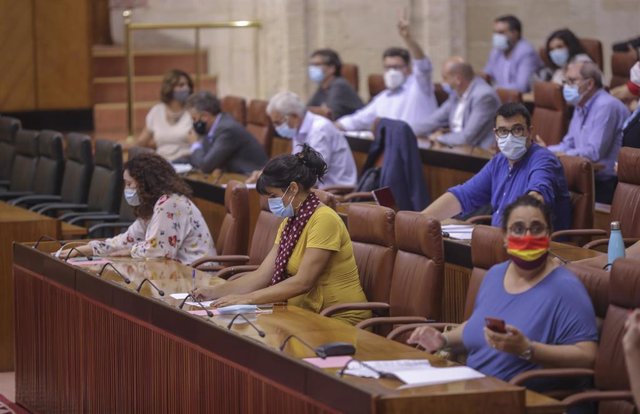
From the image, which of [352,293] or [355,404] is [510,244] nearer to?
[355,404]

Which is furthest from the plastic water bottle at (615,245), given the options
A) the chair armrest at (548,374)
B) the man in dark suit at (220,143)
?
the man in dark suit at (220,143)

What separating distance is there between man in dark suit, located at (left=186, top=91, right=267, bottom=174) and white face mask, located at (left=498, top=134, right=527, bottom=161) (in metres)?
3.17

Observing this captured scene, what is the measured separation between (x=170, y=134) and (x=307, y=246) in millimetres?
5051

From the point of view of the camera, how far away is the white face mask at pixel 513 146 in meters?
6.04

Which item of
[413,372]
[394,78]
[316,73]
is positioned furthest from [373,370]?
[316,73]

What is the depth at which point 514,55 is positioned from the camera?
1189 centimetres

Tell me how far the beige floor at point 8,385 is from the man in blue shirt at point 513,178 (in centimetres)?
218

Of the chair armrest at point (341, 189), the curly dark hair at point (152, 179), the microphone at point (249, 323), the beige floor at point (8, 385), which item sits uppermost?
the curly dark hair at point (152, 179)

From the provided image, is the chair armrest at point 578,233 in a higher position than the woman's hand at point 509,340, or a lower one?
lower

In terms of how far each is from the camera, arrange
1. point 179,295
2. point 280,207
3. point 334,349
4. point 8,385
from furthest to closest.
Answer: point 8,385 < point 280,207 < point 179,295 < point 334,349

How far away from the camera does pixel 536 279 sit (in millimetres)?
4262

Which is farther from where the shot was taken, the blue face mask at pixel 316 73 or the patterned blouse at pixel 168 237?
the blue face mask at pixel 316 73

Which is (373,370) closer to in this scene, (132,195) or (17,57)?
(132,195)

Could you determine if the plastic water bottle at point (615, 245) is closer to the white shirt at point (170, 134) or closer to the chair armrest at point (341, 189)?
the chair armrest at point (341, 189)
